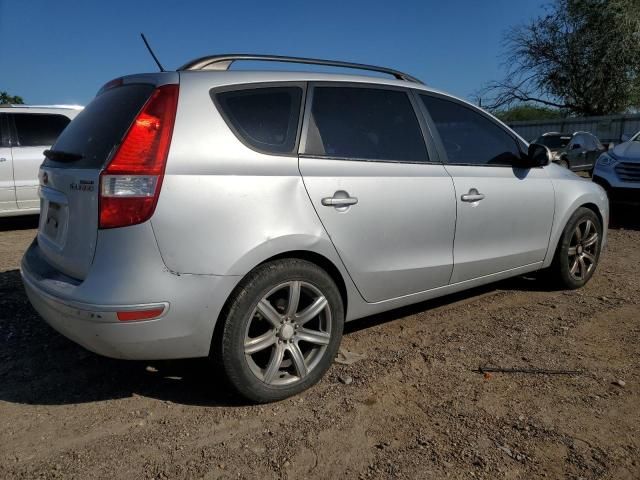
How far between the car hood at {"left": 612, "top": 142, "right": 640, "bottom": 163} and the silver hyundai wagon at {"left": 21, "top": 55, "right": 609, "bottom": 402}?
6198 mm

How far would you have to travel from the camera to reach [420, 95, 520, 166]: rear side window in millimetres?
3707

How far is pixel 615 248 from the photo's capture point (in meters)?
6.75

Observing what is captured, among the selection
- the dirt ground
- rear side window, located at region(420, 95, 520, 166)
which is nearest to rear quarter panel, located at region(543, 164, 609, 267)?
rear side window, located at region(420, 95, 520, 166)

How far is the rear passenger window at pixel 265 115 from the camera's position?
268 centimetres

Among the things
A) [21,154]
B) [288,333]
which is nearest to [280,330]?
[288,333]

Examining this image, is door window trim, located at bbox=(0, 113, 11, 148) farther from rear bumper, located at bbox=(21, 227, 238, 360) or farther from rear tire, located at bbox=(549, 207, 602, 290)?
rear tire, located at bbox=(549, 207, 602, 290)

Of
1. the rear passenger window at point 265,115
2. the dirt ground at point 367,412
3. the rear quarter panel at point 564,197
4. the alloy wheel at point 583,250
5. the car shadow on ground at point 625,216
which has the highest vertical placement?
the rear passenger window at point 265,115

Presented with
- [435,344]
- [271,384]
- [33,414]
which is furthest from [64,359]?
[435,344]

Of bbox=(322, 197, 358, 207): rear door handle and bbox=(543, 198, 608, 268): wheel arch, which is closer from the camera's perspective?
bbox=(322, 197, 358, 207): rear door handle

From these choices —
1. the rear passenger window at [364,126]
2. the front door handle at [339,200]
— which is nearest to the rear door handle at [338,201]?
the front door handle at [339,200]

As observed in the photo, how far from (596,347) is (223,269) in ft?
8.42

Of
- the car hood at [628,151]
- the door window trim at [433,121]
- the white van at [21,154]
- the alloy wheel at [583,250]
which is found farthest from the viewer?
the car hood at [628,151]

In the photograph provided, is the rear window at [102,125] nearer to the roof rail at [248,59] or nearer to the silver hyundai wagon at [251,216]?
the silver hyundai wagon at [251,216]

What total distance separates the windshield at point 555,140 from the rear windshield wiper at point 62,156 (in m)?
17.0
